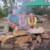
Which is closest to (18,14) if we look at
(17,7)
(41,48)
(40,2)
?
(17,7)

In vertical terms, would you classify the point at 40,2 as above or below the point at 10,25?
above

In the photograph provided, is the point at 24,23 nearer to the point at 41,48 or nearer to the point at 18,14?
the point at 18,14

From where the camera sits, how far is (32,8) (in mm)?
2549

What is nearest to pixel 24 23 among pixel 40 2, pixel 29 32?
pixel 29 32

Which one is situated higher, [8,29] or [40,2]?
[40,2]

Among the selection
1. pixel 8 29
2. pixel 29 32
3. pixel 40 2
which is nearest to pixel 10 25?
pixel 8 29

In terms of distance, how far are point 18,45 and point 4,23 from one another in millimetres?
258

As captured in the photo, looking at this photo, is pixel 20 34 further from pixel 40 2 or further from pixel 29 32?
pixel 40 2

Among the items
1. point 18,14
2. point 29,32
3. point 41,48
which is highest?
point 18,14

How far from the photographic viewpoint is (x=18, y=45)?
8.47ft

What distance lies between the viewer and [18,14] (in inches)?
101

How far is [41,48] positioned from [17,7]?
471mm

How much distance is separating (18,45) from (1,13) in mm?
358

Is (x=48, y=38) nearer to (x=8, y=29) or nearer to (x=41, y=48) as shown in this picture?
(x=41, y=48)
